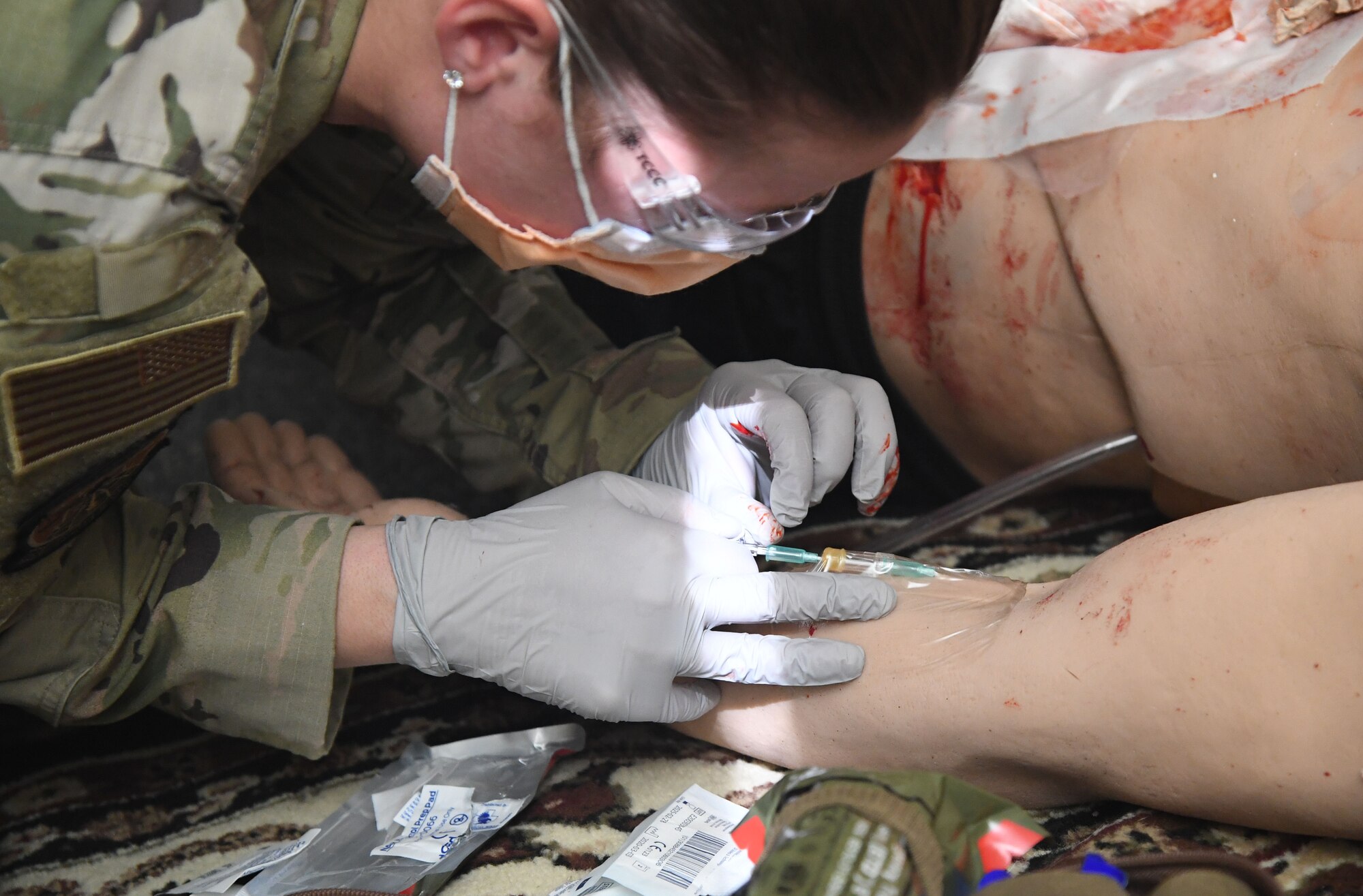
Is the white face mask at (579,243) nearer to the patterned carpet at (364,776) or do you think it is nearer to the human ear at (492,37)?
the human ear at (492,37)

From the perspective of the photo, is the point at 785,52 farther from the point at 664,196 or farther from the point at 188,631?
the point at 188,631

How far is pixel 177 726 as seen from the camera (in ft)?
4.42

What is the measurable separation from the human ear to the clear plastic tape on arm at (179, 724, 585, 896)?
0.72 m

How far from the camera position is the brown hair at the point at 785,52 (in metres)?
0.82

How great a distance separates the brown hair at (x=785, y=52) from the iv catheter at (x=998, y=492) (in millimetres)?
587

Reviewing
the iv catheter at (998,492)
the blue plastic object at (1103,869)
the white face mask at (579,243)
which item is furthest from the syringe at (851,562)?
the blue plastic object at (1103,869)

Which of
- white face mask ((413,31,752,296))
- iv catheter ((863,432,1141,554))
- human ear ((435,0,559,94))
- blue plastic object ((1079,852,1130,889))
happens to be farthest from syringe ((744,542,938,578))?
human ear ((435,0,559,94))

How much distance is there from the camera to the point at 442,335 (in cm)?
162

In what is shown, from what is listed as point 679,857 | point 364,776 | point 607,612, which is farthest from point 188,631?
point 679,857

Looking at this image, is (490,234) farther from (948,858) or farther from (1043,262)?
(948,858)

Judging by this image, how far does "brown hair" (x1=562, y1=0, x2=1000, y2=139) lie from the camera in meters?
0.82

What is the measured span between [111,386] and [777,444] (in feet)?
2.24

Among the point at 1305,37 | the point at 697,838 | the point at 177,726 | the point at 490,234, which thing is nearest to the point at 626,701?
the point at 697,838

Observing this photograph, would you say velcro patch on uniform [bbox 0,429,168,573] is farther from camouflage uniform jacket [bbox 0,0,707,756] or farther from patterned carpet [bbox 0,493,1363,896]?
patterned carpet [bbox 0,493,1363,896]
